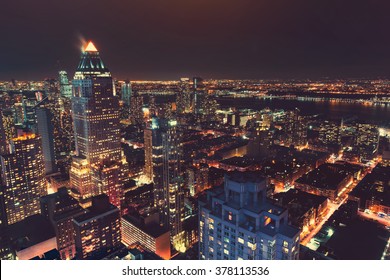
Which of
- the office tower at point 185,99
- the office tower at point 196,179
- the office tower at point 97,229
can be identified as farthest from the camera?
the office tower at point 185,99

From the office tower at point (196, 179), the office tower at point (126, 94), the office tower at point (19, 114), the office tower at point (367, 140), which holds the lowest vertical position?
the office tower at point (196, 179)

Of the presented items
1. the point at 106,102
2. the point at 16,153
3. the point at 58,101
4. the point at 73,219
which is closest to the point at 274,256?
the point at 73,219

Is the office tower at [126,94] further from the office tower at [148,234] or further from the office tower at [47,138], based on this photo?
the office tower at [148,234]

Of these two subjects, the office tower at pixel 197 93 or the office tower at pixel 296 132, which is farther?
the office tower at pixel 197 93

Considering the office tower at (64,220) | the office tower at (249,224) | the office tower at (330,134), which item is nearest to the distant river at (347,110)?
the office tower at (330,134)

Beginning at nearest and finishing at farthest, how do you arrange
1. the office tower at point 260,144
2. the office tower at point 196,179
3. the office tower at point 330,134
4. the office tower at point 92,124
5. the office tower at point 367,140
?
the office tower at point 196,179 → the office tower at point 92,124 → the office tower at point 367,140 → the office tower at point 260,144 → the office tower at point 330,134

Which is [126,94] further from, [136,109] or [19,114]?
[19,114]
